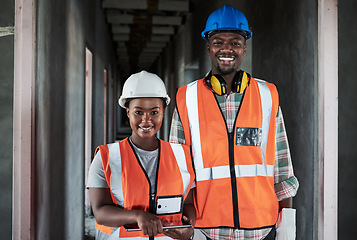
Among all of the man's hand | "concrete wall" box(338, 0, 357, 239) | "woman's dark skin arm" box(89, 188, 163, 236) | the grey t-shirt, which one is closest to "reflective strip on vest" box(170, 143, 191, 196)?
the grey t-shirt

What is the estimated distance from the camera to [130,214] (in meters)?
1.54

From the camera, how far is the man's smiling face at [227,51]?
200 centimetres

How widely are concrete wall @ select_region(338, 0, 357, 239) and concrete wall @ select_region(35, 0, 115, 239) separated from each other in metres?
2.24

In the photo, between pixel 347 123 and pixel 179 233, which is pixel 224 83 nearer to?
pixel 179 233

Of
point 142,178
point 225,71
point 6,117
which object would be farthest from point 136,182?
point 6,117

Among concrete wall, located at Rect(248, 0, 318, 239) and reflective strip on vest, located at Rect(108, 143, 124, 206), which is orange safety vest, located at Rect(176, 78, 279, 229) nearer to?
reflective strip on vest, located at Rect(108, 143, 124, 206)

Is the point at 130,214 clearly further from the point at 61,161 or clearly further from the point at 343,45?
the point at 343,45

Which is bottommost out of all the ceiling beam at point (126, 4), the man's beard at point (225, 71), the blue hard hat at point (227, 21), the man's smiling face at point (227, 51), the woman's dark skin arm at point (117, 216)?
the woman's dark skin arm at point (117, 216)

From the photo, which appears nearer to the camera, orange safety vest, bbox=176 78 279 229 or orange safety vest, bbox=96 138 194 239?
orange safety vest, bbox=96 138 194 239

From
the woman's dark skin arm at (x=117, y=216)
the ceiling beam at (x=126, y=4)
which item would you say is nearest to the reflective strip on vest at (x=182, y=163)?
the woman's dark skin arm at (x=117, y=216)

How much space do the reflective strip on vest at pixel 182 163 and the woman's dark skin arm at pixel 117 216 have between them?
0.34 meters

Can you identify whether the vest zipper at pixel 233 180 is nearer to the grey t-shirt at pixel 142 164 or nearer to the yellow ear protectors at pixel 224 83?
the yellow ear protectors at pixel 224 83

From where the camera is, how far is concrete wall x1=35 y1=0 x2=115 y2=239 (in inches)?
86.9

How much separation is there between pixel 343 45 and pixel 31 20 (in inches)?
90.3
